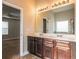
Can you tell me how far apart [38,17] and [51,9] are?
3.25 feet

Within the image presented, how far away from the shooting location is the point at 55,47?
287 centimetres

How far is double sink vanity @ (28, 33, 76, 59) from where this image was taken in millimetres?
2426

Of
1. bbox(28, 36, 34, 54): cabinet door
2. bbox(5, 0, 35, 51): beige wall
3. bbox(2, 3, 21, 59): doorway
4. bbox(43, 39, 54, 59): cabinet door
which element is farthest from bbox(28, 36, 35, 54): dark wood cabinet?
bbox(43, 39, 54, 59): cabinet door

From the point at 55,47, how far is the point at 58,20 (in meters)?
1.22

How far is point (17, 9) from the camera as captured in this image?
4.29 m

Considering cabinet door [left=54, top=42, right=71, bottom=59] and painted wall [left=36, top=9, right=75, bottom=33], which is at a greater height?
painted wall [left=36, top=9, right=75, bottom=33]

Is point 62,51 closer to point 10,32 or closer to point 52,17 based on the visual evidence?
point 52,17

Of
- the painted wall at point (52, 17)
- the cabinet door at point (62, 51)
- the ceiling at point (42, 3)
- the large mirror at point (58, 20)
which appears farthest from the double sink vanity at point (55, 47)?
the ceiling at point (42, 3)

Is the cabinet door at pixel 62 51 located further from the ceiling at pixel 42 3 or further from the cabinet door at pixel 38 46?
the ceiling at pixel 42 3

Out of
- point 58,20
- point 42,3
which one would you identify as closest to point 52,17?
point 58,20

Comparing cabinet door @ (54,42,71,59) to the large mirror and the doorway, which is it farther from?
the doorway

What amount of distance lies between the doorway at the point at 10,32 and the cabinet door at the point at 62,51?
1679 mm

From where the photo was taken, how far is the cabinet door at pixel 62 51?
2.47 m

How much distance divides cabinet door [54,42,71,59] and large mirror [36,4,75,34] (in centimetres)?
82
